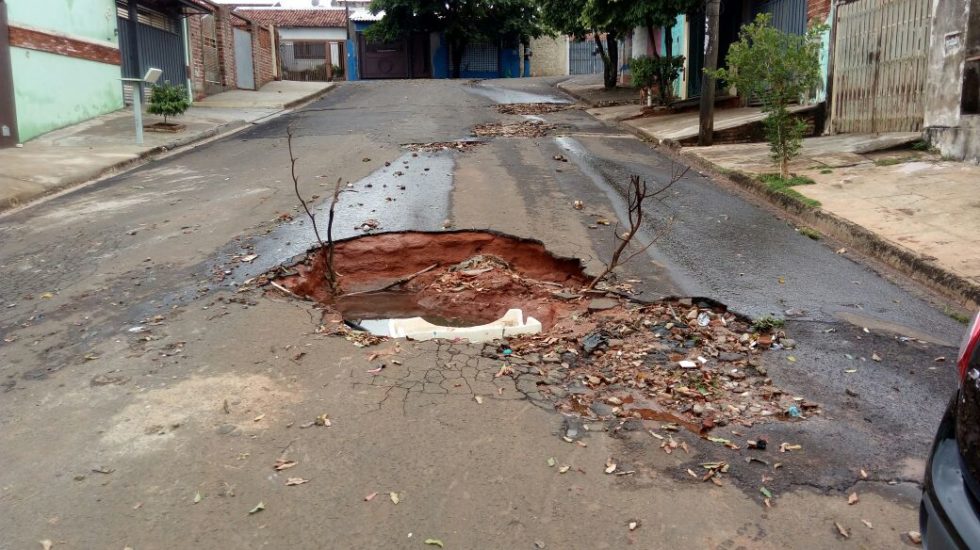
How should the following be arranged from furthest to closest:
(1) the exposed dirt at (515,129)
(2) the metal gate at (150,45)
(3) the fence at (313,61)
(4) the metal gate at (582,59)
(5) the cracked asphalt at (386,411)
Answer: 1. (4) the metal gate at (582,59)
2. (3) the fence at (313,61)
3. (2) the metal gate at (150,45)
4. (1) the exposed dirt at (515,129)
5. (5) the cracked asphalt at (386,411)

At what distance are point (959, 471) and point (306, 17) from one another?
40070mm

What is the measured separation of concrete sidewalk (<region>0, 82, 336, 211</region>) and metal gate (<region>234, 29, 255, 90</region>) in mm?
4566

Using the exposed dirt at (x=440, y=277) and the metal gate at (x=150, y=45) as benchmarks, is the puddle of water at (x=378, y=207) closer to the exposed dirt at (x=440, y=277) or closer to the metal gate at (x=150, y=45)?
the exposed dirt at (x=440, y=277)

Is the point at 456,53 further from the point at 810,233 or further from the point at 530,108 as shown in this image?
the point at 810,233

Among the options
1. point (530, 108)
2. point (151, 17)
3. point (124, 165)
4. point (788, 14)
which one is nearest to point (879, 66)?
point (788, 14)

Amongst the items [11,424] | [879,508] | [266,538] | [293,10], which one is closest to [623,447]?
[879,508]

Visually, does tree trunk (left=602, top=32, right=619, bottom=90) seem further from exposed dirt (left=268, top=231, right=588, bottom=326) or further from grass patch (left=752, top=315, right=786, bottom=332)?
grass patch (left=752, top=315, right=786, bottom=332)

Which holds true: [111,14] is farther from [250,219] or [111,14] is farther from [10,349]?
[10,349]

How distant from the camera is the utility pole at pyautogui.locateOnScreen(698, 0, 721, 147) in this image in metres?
11.9

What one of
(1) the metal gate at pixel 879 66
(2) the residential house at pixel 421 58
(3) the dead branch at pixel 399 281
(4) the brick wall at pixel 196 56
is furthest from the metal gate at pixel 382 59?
(3) the dead branch at pixel 399 281

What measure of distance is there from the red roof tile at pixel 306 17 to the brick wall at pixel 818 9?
28.6 meters

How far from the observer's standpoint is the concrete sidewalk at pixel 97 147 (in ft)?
33.3

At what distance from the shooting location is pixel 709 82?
1189cm

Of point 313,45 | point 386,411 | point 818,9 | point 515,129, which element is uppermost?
point 313,45
